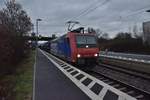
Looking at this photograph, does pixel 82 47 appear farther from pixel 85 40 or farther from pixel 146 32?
pixel 146 32

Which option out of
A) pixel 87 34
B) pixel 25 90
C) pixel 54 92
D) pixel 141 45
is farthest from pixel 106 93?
pixel 141 45

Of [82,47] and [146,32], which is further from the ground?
[146,32]

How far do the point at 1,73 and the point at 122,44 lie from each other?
4152 cm

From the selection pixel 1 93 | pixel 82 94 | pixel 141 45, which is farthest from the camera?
pixel 141 45

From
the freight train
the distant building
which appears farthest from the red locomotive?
the distant building

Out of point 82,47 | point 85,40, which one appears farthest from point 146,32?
point 82,47

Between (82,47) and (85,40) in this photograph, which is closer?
(82,47)

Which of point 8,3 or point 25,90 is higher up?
point 8,3

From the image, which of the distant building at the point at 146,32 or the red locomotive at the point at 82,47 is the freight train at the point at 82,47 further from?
the distant building at the point at 146,32

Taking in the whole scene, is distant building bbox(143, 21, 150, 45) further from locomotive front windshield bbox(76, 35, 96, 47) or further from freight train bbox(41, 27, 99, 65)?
freight train bbox(41, 27, 99, 65)

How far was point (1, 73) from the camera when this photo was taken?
21.4 metres

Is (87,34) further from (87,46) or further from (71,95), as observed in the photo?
(71,95)

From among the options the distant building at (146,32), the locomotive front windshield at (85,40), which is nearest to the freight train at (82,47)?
the locomotive front windshield at (85,40)

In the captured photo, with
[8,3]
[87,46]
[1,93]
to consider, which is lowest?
[1,93]
